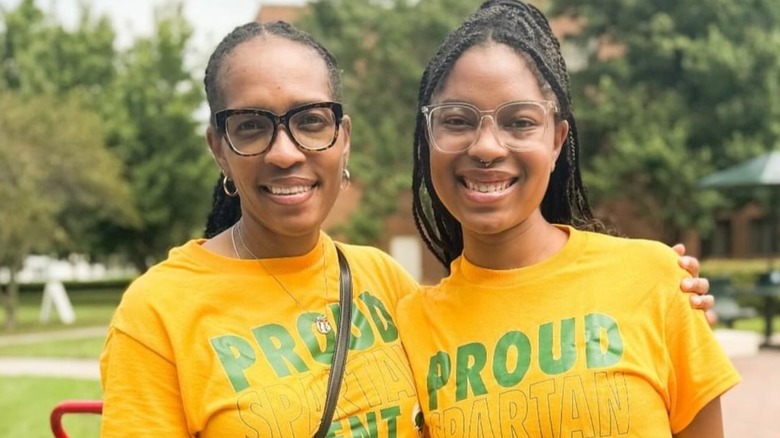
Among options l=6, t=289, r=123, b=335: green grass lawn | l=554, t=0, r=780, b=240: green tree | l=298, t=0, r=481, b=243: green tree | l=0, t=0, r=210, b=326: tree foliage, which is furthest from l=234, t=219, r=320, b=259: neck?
l=0, t=0, r=210, b=326: tree foliage

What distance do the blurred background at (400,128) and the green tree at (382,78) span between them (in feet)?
0.15

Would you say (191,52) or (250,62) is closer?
(250,62)

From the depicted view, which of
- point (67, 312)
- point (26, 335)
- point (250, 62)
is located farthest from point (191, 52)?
point (250, 62)

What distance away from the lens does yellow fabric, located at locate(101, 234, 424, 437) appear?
202 cm

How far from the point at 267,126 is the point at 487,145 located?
518 mm

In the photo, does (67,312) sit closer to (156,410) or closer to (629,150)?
(629,150)

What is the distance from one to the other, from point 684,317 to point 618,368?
19 centimetres

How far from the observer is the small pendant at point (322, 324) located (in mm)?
2230

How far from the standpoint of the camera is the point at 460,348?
7.14 ft

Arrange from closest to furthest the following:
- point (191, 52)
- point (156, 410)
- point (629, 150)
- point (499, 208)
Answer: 1. point (156, 410)
2. point (499, 208)
3. point (629, 150)
4. point (191, 52)

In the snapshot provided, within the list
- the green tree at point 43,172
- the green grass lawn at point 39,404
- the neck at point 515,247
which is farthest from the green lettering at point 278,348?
the green tree at point 43,172

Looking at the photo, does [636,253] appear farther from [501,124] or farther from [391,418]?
[391,418]

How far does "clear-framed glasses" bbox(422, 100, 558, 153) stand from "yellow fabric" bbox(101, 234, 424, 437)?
20.4 inches

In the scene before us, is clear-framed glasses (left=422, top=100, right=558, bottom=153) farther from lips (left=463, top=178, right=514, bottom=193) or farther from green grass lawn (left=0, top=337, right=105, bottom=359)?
green grass lawn (left=0, top=337, right=105, bottom=359)
